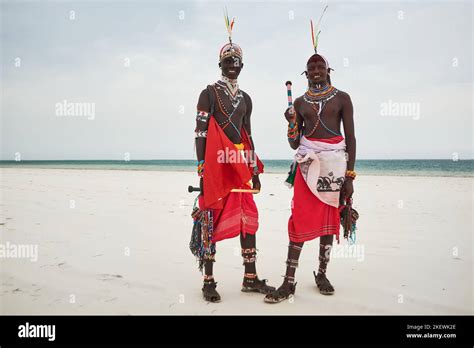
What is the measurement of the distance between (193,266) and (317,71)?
2751mm

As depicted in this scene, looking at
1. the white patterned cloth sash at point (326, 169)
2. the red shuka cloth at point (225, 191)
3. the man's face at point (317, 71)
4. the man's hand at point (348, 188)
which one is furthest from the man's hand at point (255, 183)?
the man's face at point (317, 71)

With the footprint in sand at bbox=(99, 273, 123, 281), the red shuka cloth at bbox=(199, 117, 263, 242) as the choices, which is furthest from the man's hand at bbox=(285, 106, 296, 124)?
the footprint in sand at bbox=(99, 273, 123, 281)

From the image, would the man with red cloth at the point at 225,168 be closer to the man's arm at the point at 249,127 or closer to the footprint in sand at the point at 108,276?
the man's arm at the point at 249,127

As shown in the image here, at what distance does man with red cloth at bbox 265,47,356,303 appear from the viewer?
3820mm

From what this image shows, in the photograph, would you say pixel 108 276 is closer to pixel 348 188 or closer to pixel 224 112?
pixel 224 112

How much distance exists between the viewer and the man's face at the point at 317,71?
3.82 meters

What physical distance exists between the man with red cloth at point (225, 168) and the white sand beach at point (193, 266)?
1.50 feet

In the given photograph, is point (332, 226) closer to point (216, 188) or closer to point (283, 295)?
point (283, 295)

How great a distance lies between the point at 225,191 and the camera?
12.7 feet

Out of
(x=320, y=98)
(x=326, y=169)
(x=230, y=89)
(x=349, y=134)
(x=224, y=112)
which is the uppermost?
(x=230, y=89)

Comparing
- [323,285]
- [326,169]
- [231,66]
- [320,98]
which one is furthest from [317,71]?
[323,285]

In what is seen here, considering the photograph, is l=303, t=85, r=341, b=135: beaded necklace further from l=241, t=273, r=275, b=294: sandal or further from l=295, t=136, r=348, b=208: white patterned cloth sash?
l=241, t=273, r=275, b=294: sandal
